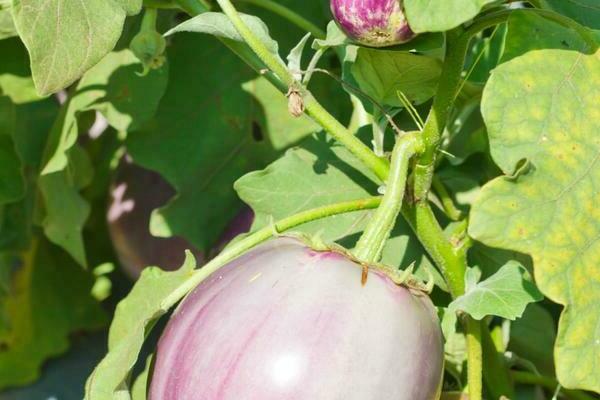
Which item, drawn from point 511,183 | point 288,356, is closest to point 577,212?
point 511,183

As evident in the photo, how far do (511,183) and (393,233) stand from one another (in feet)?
0.83

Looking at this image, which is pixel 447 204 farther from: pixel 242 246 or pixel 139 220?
pixel 139 220

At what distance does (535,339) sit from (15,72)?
2.04 feet

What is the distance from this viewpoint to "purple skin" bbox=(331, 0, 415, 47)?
83cm

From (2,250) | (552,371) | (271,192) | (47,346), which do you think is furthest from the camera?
(47,346)

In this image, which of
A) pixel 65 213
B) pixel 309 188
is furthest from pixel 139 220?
pixel 309 188

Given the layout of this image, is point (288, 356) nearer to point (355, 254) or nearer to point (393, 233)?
point (355, 254)

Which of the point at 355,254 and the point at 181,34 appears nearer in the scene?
the point at 355,254

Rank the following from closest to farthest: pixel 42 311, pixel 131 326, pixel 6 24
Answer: pixel 131 326, pixel 6 24, pixel 42 311

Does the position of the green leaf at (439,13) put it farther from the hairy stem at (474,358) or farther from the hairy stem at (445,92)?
the hairy stem at (474,358)

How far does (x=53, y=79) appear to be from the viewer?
2.70 ft

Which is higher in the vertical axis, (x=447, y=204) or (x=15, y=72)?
(x=447, y=204)

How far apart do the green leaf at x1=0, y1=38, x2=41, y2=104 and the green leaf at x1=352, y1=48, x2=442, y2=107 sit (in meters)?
0.47

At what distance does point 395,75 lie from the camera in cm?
95
